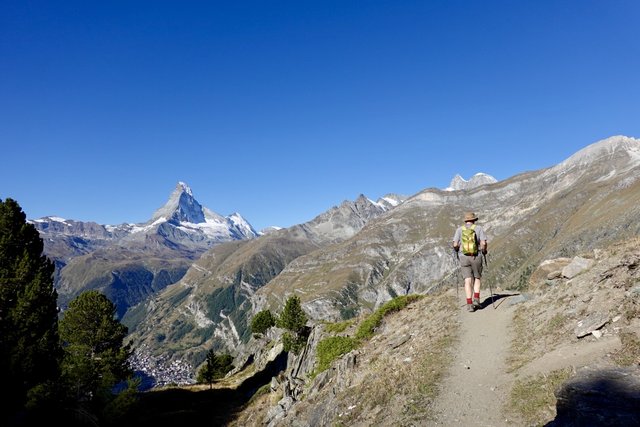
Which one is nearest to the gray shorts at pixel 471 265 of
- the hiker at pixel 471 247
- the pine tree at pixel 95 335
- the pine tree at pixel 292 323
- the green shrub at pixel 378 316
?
the hiker at pixel 471 247

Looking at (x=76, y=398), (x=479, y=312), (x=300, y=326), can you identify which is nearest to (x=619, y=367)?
(x=479, y=312)

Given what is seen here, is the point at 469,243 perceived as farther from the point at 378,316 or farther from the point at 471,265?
the point at 378,316

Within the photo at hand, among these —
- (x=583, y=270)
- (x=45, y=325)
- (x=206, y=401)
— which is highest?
(x=45, y=325)

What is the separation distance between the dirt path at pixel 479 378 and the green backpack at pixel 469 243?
3.84m

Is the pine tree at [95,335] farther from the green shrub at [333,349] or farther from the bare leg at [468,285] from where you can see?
the bare leg at [468,285]

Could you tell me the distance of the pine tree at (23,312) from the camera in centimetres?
3306

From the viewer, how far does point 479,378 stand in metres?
14.2

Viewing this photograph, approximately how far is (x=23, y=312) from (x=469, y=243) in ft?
134

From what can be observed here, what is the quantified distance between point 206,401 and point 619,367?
58.8 meters

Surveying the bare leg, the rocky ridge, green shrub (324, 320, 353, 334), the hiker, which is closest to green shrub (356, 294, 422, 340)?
the rocky ridge

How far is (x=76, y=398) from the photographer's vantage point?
29.1 meters

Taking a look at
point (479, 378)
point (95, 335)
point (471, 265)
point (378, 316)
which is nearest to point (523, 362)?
point (479, 378)

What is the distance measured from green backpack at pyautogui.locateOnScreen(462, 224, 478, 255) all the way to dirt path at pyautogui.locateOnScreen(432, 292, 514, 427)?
3.84 meters

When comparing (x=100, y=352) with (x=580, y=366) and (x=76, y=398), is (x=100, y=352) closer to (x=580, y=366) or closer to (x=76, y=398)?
(x=76, y=398)
